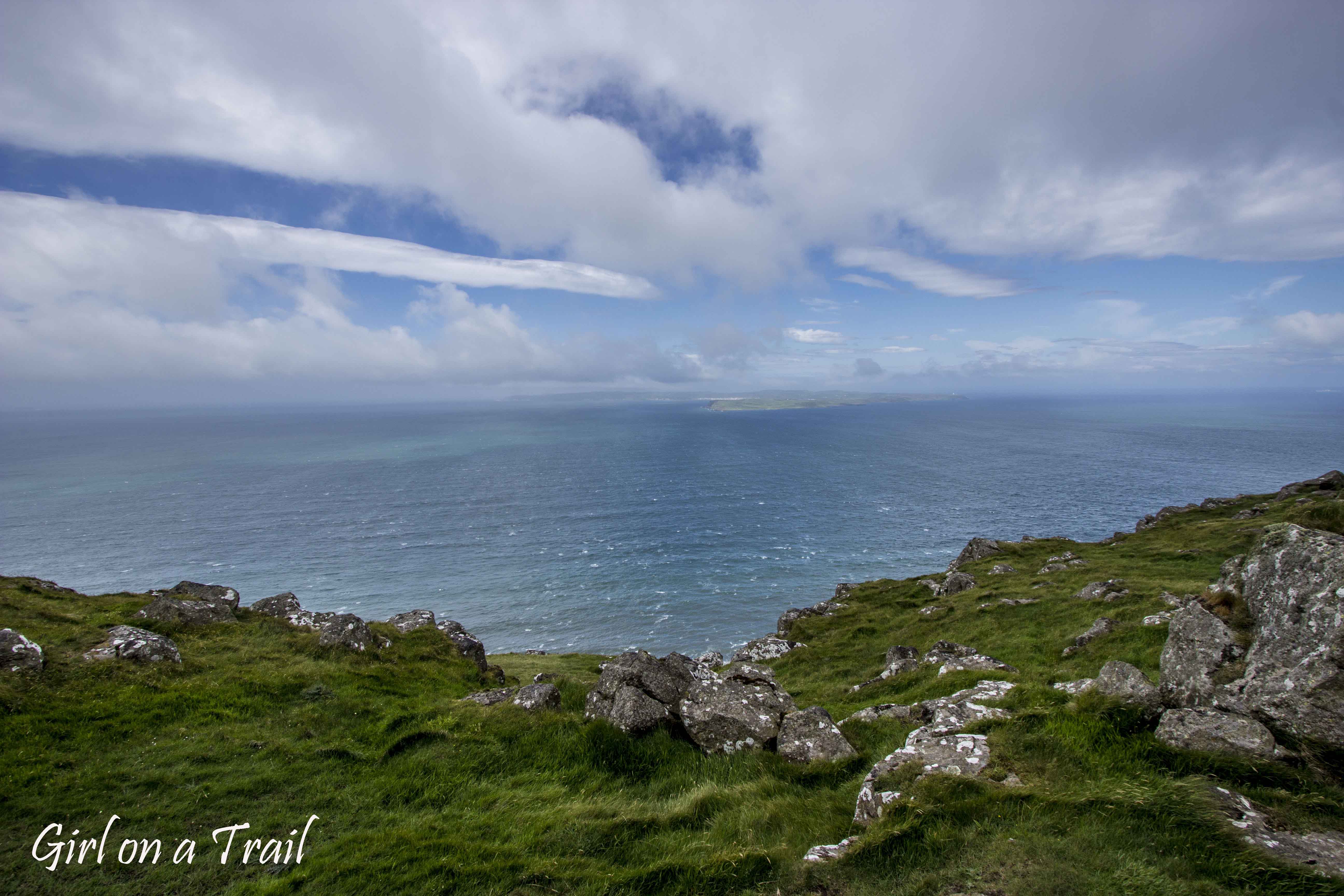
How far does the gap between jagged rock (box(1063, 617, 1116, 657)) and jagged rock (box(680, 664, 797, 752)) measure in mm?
16867

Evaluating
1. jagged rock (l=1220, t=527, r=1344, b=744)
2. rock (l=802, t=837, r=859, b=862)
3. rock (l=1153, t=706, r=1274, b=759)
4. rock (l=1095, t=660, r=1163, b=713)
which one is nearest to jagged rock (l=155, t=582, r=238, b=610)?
rock (l=802, t=837, r=859, b=862)

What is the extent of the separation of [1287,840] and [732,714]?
10146 millimetres

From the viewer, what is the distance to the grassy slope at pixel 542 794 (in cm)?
805

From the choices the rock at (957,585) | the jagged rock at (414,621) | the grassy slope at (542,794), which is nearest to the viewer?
the grassy slope at (542,794)

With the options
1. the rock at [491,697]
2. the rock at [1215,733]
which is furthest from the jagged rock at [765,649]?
the rock at [1215,733]

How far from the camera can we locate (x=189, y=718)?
1575 centimetres

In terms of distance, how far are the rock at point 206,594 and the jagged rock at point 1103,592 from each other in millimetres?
50386

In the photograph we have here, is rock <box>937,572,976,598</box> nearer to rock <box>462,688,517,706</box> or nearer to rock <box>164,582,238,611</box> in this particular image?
rock <box>462,688,517,706</box>

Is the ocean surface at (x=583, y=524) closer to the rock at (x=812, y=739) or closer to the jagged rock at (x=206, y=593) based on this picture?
the jagged rock at (x=206, y=593)

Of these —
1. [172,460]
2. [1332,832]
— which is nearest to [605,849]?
[1332,832]

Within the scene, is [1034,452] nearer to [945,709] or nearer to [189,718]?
[945,709]

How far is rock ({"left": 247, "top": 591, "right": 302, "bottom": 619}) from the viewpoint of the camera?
29.6m

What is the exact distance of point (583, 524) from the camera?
95.4m

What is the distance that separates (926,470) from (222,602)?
489 feet
